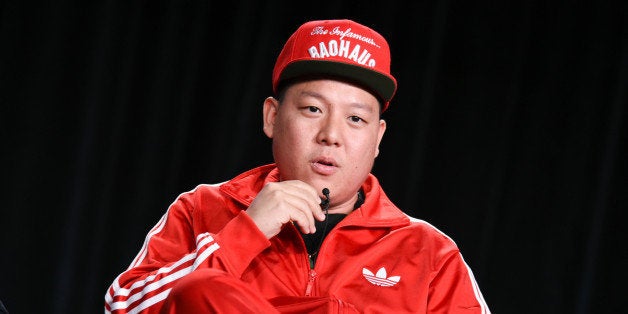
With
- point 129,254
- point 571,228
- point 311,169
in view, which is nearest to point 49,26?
point 129,254

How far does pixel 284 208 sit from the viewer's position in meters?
1.38

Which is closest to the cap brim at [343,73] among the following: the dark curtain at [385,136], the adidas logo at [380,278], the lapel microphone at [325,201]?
the lapel microphone at [325,201]

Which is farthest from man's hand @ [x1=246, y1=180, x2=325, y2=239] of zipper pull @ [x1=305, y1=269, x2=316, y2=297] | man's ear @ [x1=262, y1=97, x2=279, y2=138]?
man's ear @ [x1=262, y1=97, x2=279, y2=138]

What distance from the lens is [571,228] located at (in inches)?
94.6

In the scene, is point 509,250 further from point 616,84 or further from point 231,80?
point 231,80

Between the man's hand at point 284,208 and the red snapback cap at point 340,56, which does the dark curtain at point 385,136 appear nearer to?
the red snapback cap at point 340,56

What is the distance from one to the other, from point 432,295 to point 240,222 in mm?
431

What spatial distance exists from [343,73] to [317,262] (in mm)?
389

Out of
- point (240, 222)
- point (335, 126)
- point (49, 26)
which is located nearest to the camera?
point (240, 222)

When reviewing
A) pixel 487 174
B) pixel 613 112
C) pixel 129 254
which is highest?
Answer: pixel 613 112

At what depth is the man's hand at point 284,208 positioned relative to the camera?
54.1 inches

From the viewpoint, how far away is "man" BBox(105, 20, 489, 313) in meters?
1.39

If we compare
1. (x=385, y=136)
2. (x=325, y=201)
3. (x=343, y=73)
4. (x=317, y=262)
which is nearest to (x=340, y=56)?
(x=343, y=73)

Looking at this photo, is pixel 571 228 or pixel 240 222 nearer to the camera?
pixel 240 222
